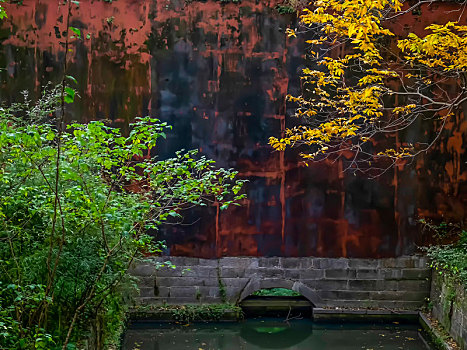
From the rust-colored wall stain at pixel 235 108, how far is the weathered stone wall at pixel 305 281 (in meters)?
0.19

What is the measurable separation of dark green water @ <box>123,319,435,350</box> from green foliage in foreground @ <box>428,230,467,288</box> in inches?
43.4

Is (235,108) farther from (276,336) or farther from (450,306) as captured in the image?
(450,306)

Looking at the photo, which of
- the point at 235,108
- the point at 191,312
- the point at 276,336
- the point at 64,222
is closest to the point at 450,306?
the point at 276,336

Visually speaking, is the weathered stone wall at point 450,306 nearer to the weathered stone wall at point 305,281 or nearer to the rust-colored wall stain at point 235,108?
the weathered stone wall at point 305,281

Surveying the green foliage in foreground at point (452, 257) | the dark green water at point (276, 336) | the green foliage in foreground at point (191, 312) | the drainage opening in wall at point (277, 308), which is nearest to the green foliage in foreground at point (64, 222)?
the dark green water at point (276, 336)

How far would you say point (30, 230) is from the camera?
15.0 ft

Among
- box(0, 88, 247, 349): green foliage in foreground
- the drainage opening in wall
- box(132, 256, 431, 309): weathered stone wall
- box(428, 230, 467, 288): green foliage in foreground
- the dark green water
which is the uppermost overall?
box(0, 88, 247, 349): green foliage in foreground

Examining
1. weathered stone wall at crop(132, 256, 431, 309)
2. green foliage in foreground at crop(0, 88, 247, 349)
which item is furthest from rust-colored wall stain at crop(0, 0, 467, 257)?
green foliage in foreground at crop(0, 88, 247, 349)

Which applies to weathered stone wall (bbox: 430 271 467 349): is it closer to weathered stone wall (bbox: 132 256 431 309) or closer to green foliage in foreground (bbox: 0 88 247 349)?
weathered stone wall (bbox: 132 256 431 309)

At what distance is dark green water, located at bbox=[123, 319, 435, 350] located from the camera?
328 inches

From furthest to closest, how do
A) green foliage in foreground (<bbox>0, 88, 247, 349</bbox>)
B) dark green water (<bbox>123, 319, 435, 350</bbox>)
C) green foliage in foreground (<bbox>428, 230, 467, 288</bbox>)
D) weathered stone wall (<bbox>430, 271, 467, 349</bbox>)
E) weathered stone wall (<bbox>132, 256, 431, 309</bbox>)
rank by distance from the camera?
weathered stone wall (<bbox>132, 256, 431, 309</bbox>) → dark green water (<bbox>123, 319, 435, 350</bbox>) → green foliage in foreground (<bbox>428, 230, 467, 288</bbox>) → weathered stone wall (<bbox>430, 271, 467, 349</bbox>) → green foliage in foreground (<bbox>0, 88, 247, 349</bbox>)

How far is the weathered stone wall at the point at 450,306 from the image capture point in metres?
7.30

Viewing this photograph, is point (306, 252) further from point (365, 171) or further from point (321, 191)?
point (365, 171)

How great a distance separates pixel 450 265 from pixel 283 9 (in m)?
4.55
